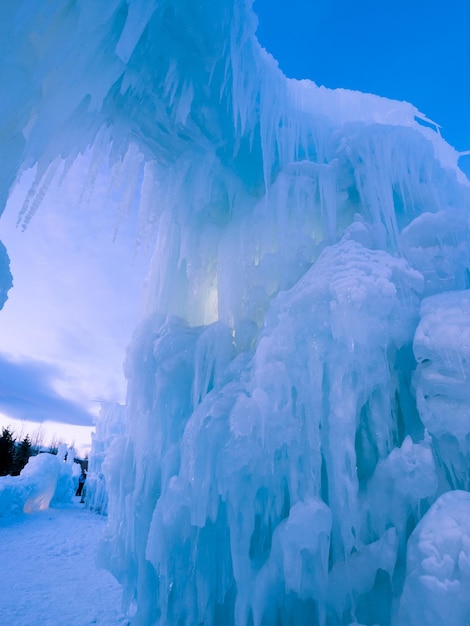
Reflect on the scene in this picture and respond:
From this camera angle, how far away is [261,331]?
4801 mm

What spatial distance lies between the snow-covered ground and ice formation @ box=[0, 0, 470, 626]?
2056 millimetres

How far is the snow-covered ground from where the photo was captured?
5824mm

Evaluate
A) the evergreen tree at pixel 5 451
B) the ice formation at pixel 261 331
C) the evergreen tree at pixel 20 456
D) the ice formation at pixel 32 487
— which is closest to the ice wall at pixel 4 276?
the ice formation at pixel 261 331

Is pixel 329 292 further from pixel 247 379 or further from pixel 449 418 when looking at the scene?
pixel 449 418

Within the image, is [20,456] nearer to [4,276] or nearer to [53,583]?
[53,583]

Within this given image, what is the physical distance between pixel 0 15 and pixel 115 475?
220 inches

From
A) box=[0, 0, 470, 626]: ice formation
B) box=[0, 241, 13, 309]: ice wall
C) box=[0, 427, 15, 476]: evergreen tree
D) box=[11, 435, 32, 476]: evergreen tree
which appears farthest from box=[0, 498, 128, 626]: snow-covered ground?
box=[11, 435, 32, 476]: evergreen tree

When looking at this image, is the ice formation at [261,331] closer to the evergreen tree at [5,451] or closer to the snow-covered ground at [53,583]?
the snow-covered ground at [53,583]

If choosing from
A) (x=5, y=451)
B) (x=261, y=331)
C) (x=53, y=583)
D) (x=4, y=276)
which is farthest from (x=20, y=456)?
(x=261, y=331)

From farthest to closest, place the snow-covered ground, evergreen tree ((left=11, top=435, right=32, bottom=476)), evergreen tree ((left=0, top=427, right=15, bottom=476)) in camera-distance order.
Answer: evergreen tree ((left=11, top=435, right=32, bottom=476))
evergreen tree ((left=0, top=427, right=15, bottom=476))
the snow-covered ground

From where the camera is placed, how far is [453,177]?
636 cm

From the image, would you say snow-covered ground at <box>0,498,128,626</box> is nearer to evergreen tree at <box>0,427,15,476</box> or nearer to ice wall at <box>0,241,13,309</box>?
ice wall at <box>0,241,13,309</box>

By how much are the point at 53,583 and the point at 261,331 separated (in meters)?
7.99

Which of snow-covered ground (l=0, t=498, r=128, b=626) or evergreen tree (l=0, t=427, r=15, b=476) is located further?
evergreen tree (l=0, t=427, r=15, b=476)
